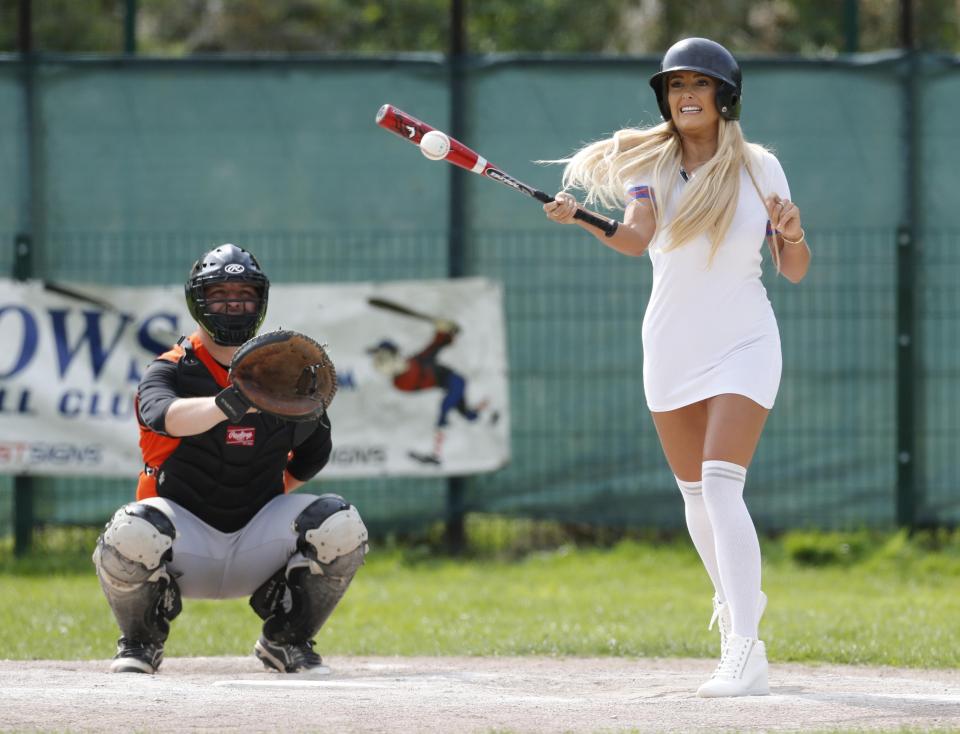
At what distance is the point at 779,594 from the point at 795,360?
1.80 metres

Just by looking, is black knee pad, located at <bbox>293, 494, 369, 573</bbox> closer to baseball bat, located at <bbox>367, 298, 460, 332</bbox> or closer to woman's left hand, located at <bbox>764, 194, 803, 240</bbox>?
woman's left hand, located at <bbox>764, 194, 803, 240</bbox>

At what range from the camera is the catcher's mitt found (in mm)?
5223

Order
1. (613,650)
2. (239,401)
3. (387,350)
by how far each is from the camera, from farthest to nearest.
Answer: (387,350), (613,650), (239,401)

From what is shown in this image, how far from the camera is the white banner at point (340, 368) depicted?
987 cm

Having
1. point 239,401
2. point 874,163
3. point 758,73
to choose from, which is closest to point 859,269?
point 874,163

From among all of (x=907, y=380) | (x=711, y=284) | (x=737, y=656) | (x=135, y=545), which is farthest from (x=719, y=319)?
(x=907, y=380)

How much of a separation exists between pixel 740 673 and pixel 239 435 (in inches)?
79.2

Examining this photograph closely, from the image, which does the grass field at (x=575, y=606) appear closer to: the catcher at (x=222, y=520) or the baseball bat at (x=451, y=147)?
the catcher at (x=222, y=520)

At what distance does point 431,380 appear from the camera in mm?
9906

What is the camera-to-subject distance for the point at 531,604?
8586mm

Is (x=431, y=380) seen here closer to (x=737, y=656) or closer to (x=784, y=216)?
(x=784, y=216)

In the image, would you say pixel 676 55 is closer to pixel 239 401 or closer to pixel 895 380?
pixel 239 401

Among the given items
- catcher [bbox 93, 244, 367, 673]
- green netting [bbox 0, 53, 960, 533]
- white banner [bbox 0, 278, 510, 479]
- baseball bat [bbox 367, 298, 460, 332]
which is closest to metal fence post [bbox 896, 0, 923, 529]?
green netting [bbox 0, 53, 960, 533]

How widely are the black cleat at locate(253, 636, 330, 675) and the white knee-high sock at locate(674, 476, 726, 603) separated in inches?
58.9
